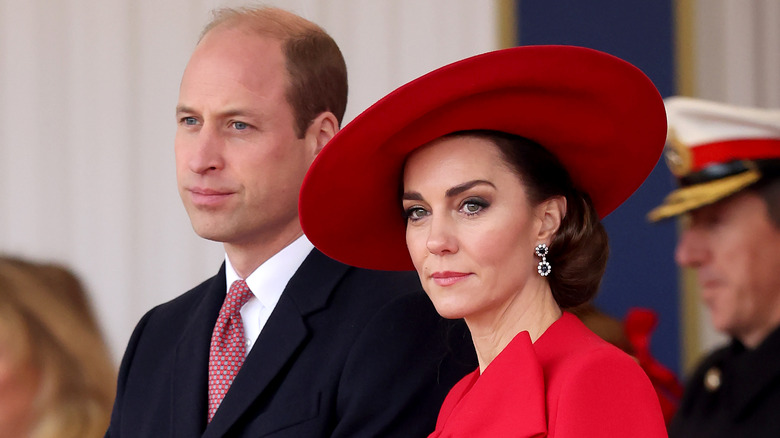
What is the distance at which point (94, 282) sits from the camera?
339cm

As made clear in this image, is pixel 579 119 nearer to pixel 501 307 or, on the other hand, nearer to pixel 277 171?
pixel 501 307

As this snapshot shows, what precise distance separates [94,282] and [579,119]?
2.28 metres

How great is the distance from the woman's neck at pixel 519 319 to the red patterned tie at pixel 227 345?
0.44m

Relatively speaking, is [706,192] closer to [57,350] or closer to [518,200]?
[518,200]

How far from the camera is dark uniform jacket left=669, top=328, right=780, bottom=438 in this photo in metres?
2.45

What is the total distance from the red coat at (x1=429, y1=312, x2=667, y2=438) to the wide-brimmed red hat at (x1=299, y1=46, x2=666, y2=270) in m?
0.24

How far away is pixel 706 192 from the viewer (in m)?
2.67

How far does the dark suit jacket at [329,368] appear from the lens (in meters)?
1.55

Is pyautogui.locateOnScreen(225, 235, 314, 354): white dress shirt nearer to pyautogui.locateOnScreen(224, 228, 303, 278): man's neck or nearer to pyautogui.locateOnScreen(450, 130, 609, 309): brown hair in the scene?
pyautogui.locateOnScreen(224, 228, 303, 278): man's neck

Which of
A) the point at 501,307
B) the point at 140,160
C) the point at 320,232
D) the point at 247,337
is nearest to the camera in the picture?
the point at 501,307

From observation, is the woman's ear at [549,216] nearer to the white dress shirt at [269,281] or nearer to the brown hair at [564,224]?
the brown hair at [564,224]

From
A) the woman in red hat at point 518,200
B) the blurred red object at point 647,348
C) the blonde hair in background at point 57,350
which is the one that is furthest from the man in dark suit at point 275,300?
the blurred red object at point 647,348

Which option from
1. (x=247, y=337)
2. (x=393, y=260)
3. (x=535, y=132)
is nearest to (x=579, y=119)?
(x=535, y=132)

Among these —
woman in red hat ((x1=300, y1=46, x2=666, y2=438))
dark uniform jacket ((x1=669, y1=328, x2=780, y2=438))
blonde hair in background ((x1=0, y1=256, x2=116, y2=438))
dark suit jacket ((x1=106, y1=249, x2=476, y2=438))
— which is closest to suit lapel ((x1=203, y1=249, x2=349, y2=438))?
dark suit jacket ((x1=106, y1=249, x2=476, y2=438))
